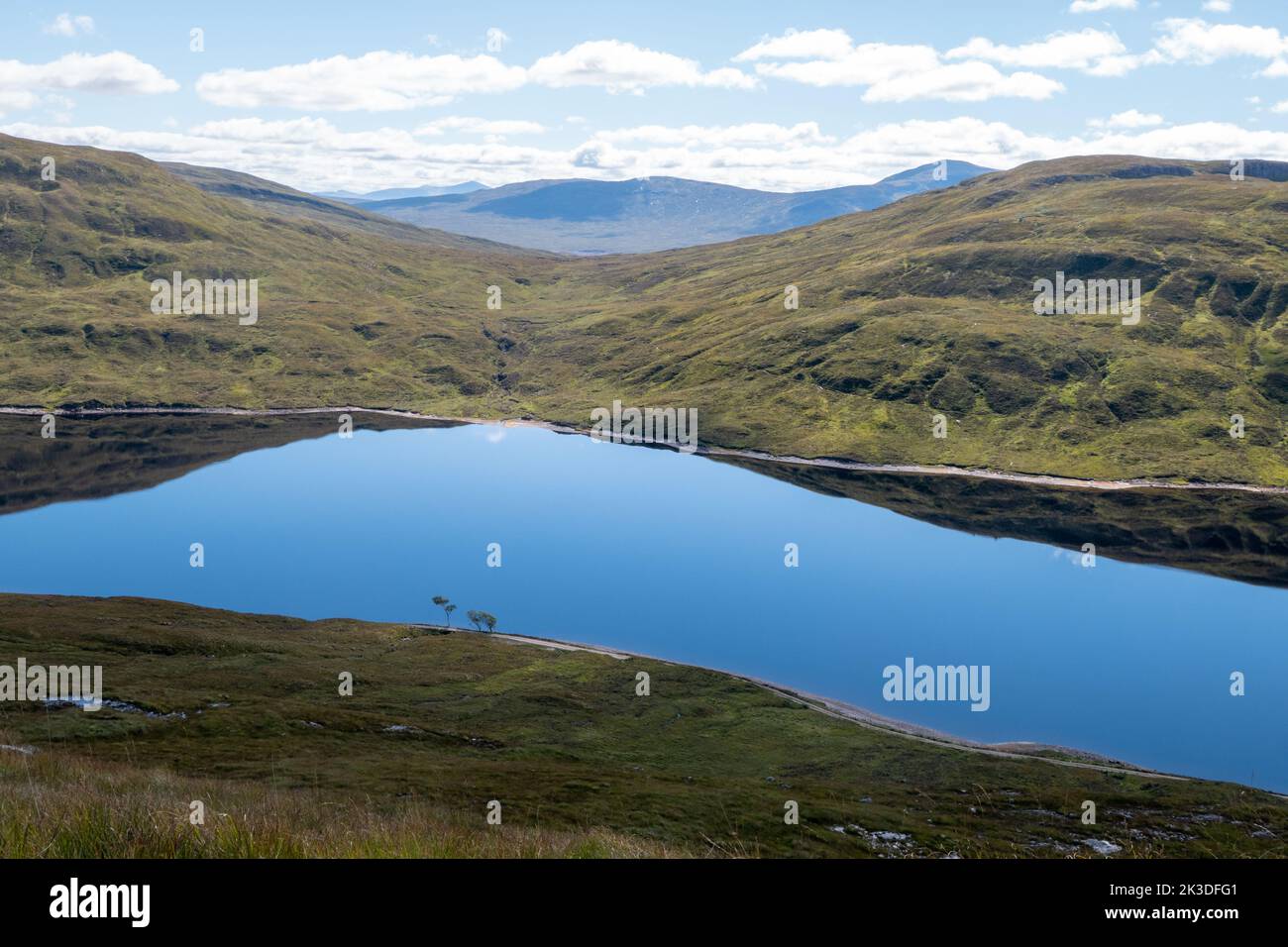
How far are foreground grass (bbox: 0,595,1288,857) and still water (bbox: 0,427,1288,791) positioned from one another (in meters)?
16.4

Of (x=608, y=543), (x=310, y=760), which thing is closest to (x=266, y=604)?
(x=608, y=543)

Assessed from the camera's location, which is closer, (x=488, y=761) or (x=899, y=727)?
(x=488, y=761)

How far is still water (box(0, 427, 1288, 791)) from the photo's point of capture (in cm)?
10038

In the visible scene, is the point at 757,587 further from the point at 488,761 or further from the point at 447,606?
the point at 488,761

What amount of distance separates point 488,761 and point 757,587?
85.2 m

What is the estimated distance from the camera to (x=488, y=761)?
200 ft

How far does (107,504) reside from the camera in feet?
583

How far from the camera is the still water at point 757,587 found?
10038cm

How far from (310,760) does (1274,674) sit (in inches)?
4280

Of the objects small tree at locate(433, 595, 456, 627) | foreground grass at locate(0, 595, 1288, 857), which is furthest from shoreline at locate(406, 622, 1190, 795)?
small tree at locate(433, 595, 456, 627)

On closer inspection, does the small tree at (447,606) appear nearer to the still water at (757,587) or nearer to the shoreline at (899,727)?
the still water at (757,587)

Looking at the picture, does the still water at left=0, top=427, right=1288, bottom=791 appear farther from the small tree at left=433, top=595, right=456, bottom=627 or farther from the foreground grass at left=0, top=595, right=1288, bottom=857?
the foreground grass at left=0, top=595, right=1288, bottom=857

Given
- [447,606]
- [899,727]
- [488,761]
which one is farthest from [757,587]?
[488,761]

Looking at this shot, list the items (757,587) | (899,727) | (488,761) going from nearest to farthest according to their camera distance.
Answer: (488,761), (899,727), (757,587)
